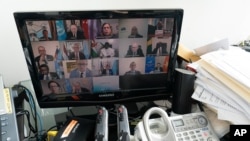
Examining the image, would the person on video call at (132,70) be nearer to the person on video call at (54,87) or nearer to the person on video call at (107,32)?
the person on video call at (107,32)

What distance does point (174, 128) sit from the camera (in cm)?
68

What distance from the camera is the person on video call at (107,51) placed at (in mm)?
693

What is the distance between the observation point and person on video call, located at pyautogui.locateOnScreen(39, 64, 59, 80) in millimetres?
705

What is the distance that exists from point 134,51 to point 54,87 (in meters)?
0.30

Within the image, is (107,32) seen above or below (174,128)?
Answer: above

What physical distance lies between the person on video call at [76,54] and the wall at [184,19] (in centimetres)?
25

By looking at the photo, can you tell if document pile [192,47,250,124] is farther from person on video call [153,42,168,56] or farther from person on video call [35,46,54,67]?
person on video call [35,46,54,67]

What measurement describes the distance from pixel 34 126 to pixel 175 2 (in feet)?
2.74

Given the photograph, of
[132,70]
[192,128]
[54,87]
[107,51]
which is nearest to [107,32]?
[107,51]

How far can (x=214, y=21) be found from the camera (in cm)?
108

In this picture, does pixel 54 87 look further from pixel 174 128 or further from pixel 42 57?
pixel 174 128

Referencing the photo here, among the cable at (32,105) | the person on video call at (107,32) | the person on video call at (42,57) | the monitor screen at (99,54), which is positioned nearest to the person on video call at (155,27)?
the monitor screen at (99,54)

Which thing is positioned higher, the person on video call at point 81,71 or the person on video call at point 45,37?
the person on video call at point 45,37

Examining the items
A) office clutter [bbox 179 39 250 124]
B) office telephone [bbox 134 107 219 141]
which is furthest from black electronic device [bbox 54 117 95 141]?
office clutter [bbox 179 39 250 124]
